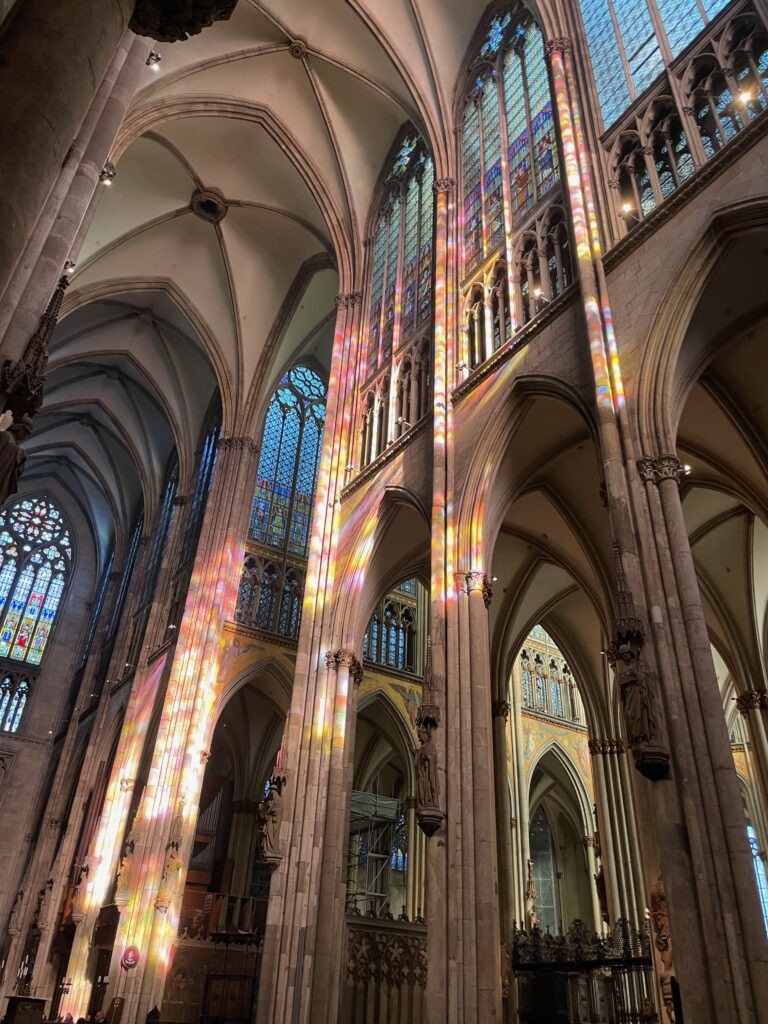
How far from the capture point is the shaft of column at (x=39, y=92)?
143 inches

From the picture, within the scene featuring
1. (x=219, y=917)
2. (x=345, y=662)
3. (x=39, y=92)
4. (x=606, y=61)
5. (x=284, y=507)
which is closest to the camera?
(x=39, y=92)

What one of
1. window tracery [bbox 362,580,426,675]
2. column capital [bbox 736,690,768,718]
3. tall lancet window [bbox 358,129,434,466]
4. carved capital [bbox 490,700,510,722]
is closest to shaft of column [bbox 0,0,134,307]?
tall lancet window [bbox 358,129,434,466]

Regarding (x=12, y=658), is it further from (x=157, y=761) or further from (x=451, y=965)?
(x=451, y=965)

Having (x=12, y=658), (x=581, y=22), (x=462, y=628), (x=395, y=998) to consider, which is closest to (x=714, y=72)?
(x=581, y=22)

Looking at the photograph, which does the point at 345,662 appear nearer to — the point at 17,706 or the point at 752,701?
the point at 752,701

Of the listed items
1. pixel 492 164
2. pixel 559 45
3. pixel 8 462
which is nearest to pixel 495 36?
pixel 492 164

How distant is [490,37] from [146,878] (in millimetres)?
18950

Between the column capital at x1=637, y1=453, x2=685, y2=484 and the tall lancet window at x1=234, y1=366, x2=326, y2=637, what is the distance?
45.2 feet

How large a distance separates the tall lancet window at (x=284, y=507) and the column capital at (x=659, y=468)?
1377 centimetres

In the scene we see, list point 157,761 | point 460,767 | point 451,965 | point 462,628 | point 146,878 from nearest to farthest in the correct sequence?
1. point 451,965
2. point 460,767
3. point 462,628
4. point 146,878
5. point 157,761

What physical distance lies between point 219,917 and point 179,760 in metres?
3.87

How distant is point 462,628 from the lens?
10.1 m

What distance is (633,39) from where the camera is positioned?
11703mm

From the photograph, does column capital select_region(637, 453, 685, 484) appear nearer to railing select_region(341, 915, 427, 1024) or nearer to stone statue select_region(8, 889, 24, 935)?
railing select_region(341, 915, 427, 1024)
